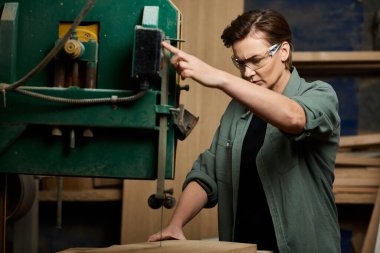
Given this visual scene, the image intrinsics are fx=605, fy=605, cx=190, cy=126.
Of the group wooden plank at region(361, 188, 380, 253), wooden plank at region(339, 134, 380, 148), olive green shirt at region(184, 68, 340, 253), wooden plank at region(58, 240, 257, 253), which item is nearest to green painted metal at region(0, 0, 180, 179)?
wooden plank at region(58, 240, 257, 253)

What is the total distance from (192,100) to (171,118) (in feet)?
5.15

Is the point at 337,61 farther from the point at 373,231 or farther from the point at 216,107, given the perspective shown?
the point at 373,231

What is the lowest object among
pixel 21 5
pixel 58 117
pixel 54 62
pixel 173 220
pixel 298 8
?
pixel 173 220

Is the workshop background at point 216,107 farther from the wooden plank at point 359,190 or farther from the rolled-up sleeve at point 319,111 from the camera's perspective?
the rolled-up sleeve at point 319,111

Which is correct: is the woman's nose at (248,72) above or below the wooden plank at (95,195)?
above

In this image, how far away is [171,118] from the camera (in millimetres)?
1401

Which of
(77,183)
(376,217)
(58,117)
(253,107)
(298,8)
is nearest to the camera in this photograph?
(58,117)

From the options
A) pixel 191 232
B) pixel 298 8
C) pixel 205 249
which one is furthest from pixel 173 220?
pixel 298 8

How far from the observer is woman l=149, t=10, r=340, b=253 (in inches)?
68.0

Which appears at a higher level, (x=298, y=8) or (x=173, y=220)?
(x=298, y=8)

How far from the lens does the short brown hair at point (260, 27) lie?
Answer: 1.93 metres

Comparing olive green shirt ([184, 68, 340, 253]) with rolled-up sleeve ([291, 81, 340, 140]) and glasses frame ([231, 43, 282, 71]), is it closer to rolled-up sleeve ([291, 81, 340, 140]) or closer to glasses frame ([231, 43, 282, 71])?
rolled-up sleeve ([291, 81, 340, 140])

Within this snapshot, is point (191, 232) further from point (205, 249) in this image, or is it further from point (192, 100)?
point (205, 249)

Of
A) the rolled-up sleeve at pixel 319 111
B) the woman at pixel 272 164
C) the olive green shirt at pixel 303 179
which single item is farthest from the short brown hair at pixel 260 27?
the rolled-up sleeve at pixel 319 111
